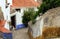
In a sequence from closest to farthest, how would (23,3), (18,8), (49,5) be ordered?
(49,5) → (18,8) → (23,3)

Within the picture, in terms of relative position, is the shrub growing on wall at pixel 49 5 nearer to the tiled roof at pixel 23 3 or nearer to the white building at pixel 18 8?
the white building at pixel 18 8

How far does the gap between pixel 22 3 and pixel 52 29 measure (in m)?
26.3

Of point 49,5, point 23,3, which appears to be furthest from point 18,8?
point 49,5

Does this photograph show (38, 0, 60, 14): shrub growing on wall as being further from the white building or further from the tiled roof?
the tiled roof

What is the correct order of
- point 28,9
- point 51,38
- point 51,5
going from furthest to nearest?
point 28,9
point 51,5
point 51,38

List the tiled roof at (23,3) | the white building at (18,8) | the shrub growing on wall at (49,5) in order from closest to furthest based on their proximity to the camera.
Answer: the shrub growing on wall at (49,5) < the white building at (18,8) < the tiled roof at (23,3)

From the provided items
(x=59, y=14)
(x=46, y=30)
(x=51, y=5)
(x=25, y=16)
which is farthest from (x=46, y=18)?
(x=25, y=16)

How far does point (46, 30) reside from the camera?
53.2ft

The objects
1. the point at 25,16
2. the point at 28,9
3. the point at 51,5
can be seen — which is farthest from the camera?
the point at 28,9

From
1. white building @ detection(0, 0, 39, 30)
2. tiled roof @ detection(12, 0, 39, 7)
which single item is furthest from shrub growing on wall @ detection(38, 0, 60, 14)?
tiled roof @ detection(12, 0, 39, 7)

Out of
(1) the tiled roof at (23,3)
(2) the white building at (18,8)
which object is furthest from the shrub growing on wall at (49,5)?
(1) the tiled roof at (23,3)

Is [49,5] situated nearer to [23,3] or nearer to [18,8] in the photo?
[18,8]

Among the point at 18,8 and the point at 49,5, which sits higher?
the point at 49,5

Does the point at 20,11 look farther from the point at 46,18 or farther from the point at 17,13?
the point at 46,18
